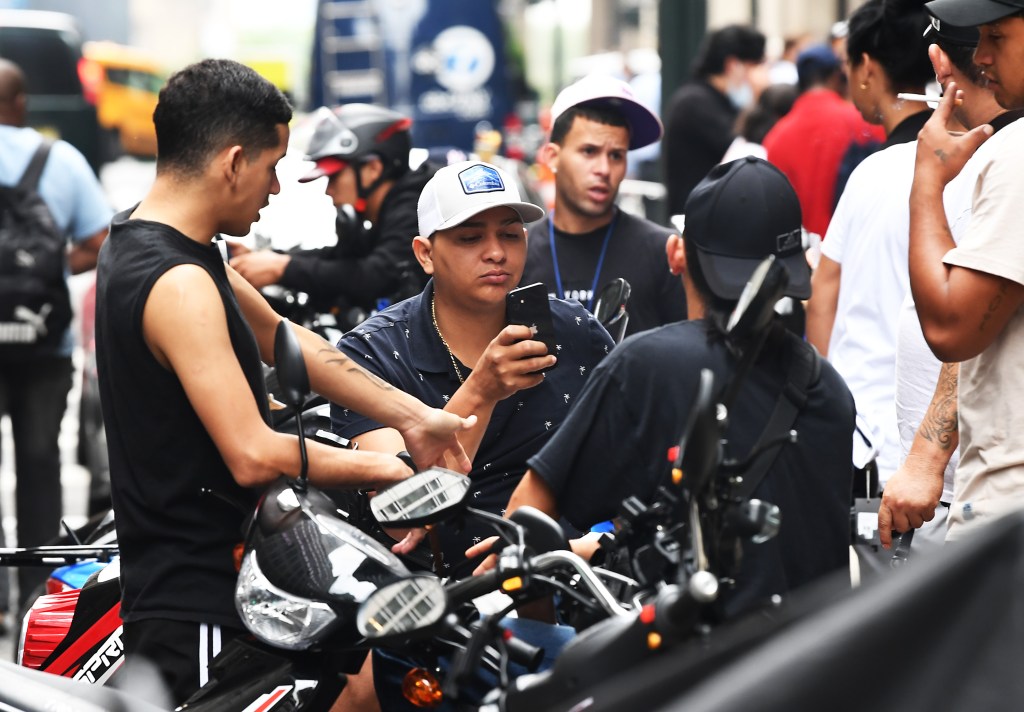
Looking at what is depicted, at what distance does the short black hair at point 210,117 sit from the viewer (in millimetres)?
3531

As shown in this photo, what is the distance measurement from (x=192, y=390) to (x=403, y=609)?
0.98 meters

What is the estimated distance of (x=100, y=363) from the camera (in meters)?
3.54

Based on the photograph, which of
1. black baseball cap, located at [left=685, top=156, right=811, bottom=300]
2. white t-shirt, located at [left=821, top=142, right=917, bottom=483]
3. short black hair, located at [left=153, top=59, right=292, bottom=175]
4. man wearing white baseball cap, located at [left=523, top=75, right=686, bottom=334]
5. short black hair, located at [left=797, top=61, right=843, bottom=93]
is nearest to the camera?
black baseball cap, located at [left=685, top=156, right=811, bottom=300]

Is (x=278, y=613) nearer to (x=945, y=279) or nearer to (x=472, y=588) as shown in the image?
(x=472, y=588)

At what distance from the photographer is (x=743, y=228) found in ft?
9.95

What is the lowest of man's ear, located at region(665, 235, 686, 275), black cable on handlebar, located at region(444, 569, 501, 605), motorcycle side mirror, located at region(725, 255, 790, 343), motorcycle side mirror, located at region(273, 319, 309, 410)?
black cable on handlebar, located at region(444, 569, 501, 605)

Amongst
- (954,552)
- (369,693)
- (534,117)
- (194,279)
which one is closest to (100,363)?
Answer: (194,279)

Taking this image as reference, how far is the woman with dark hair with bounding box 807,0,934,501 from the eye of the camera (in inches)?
205

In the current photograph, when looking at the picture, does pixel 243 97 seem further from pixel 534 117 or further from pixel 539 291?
pixel 534 117

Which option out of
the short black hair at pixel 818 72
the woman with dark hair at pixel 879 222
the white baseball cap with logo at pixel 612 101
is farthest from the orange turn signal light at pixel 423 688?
the short black hair at pixel 818 72

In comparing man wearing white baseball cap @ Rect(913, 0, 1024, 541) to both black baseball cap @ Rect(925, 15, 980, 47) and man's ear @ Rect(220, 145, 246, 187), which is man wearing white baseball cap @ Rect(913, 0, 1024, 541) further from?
man's ear @ Rect(220, 145, 246, 187)

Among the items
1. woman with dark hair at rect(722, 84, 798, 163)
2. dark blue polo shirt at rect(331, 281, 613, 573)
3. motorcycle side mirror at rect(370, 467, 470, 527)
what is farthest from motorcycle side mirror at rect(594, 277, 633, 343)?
woman with dark hair at rect(722, 84, 798, 163)

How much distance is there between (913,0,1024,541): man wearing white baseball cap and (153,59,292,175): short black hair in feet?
4.94

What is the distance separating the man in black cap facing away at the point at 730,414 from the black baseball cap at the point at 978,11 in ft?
2.41
